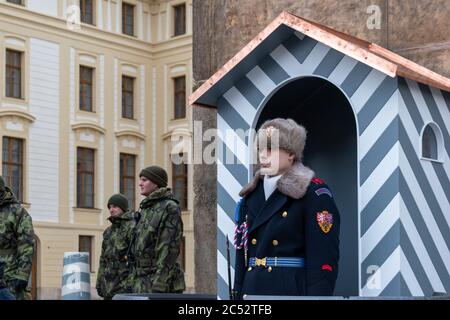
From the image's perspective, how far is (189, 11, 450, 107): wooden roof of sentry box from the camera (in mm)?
5949

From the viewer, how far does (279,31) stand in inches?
251

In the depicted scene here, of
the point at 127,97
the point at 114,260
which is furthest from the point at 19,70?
the point at 114,260

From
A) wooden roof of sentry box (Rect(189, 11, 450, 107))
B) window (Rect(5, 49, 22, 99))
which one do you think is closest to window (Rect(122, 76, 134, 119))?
window (Rect(5, 49, 22, 99))

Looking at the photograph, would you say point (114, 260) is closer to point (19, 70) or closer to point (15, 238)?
point (15, 238)

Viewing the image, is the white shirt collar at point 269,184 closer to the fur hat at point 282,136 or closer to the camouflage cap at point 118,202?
the fur hat at point 282,136

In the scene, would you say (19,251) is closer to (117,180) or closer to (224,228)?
(224,228)

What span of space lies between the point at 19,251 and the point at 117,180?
36.3m

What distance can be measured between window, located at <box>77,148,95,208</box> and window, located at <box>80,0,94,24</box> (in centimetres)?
501

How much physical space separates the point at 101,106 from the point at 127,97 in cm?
205

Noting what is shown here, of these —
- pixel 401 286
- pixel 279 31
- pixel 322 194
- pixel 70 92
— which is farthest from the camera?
pixel 70 92

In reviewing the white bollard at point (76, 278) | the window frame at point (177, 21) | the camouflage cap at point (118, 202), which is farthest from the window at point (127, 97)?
the white bollard at point (76, 278)

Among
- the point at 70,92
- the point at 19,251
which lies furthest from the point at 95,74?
the point at 19,251

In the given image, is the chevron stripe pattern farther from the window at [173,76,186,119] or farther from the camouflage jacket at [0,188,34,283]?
the window at [173,76,186,119]

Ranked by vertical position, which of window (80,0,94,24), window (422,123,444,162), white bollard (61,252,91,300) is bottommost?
white bollard (61,252,91,300)
